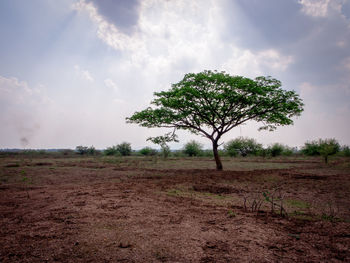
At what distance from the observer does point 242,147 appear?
5566cm

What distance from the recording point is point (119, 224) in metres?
4.04

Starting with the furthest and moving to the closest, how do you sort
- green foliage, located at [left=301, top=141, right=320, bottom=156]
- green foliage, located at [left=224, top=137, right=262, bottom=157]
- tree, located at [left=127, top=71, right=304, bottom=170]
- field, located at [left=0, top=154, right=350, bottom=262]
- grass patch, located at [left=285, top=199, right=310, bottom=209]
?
green foliage, located at [left=224, top=137, right=262, bottom=157] → green foliage, located at [left=301, top=141, right=320, bottom=156] → tree, located at [left=127, top=71, right=304, bottom=170] → grass patch, located at [left=285, top=199, right=310, bottom=209] → field, located at [left=0, top=154, right=350, bottom=262]

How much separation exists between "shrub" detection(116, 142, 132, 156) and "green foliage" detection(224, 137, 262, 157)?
3083cm

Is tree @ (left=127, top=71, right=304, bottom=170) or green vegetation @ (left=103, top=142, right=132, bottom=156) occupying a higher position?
tree @ (left=127, top=71, right=304, bottom=170)

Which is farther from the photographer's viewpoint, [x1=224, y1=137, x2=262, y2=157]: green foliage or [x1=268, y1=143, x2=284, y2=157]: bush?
[x1=224, y1=137, x2=262, y2=157]: green foliage

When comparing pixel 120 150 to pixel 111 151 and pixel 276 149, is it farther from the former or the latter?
pixel 276 149

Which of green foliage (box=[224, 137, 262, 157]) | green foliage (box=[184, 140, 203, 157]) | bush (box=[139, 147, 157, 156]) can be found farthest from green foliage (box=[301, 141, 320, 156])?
bush (box=[139, 147, 157, 156])

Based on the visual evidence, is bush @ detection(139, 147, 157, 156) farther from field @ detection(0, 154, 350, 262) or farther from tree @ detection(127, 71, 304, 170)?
field @ detection(0, 154, 350, 262)

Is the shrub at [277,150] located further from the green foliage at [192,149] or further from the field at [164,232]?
the field at [164,232]

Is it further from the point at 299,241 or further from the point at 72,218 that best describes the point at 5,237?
the point at 299,241

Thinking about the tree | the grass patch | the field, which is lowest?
the grass patch

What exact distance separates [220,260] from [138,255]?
1.24 m

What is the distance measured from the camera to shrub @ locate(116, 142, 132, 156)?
58875mm

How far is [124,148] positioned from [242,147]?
36.8 m
